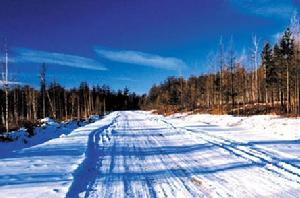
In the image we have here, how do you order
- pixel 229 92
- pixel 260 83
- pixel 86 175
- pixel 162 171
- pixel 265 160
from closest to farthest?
pixel 86 175
pixel 162 171
pixel 265 160
pixel 229 92
pixel 260 83

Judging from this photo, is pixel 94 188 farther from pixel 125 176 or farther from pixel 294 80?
pixel 294 80

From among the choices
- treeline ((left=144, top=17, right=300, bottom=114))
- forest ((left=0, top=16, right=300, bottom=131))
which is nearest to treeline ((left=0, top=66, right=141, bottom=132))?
forest ((left=0, top=16, right=300, bottom=131))

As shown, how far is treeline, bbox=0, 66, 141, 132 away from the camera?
87.7 metres

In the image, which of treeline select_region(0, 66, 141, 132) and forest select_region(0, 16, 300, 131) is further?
treeline select_region(0, 66, 141, 132)

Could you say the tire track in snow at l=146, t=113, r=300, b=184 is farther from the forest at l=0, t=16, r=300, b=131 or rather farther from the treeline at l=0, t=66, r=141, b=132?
the treeline at l=0, t=66, r=141, b=132

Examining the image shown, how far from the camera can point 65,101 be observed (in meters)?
92.1

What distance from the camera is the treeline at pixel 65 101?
87.7m

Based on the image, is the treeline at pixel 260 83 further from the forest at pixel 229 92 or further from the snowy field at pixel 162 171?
the snowy field at pixel 162 171

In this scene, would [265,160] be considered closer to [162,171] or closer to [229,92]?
[162,171]

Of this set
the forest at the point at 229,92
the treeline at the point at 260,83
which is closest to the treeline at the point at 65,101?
the forest at the point at 229,92

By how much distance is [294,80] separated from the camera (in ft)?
170

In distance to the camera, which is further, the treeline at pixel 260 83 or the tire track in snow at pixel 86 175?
the treeline at pixel 260 83

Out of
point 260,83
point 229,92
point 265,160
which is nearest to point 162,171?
point 265,160

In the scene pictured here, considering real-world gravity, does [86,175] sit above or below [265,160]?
below
